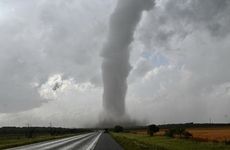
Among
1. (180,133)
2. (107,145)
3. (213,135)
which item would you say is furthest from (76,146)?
(213,135)

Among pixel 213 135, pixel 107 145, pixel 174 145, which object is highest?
pixel 107 145

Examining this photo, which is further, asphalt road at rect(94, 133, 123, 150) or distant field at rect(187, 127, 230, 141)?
distant field at rect(187, 127, 230, 141)

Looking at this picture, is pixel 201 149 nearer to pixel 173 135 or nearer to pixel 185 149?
pixel 185 149

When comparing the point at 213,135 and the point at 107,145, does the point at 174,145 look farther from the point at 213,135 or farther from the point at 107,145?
the point at 213,135

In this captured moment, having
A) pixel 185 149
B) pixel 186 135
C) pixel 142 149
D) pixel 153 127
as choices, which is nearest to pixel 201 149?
pixel 185 149

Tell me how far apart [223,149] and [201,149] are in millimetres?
2337

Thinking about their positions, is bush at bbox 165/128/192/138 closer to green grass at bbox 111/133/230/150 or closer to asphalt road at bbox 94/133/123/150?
green grass at bbox 111/133/230/150

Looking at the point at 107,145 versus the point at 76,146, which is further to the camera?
the point at 107,145

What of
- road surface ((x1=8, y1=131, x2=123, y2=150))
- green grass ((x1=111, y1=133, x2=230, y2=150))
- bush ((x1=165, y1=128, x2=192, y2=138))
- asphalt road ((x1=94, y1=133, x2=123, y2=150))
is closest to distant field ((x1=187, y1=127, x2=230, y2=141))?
bush ((x1=165, y1=128, x2=192, y2=138))

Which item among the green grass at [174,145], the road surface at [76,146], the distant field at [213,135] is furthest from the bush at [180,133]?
the road surface at [76,146]

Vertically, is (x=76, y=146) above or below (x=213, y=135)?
above

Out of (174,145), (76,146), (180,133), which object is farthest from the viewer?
(180,133)

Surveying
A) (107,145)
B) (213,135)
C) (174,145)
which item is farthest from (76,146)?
(213,135)

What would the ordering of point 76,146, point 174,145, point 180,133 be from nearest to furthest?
point 76,146, point 174,145, point 180,133
